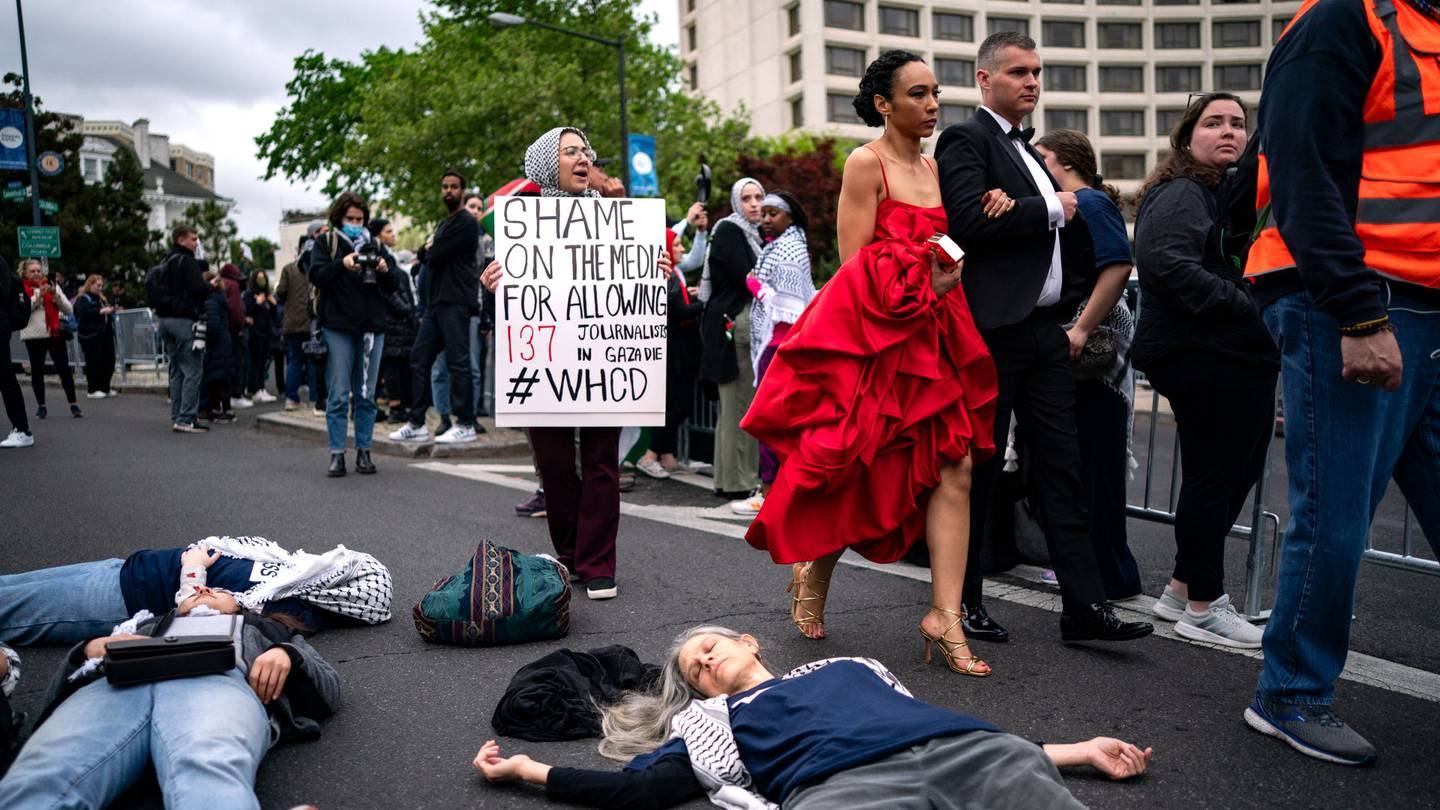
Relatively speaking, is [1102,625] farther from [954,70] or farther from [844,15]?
[954,70]

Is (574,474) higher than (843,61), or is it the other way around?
(843,61)

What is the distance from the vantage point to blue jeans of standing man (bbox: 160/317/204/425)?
12594mm

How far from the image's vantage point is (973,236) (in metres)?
4.16

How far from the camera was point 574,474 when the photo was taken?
223 inches

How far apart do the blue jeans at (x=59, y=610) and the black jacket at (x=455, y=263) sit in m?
5.68

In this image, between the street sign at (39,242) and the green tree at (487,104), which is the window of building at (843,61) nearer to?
the green tree at (487,104)

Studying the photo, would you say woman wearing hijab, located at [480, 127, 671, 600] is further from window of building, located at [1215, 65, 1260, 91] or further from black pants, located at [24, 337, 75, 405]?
window of building, located at [1215, 65, 1260, 91]

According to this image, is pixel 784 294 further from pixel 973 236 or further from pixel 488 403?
pixel 488 403

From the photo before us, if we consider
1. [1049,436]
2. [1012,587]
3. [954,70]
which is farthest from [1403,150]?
[954,70]

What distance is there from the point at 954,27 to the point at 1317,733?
221ft

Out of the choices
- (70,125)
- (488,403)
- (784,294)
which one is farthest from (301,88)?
(784,294)

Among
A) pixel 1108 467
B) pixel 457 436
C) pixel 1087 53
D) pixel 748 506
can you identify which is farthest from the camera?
pixel 1087 53

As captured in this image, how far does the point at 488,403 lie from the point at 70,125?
3479cm

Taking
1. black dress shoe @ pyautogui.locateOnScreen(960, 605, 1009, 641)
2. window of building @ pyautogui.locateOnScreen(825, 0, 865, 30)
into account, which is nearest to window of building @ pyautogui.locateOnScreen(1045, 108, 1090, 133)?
window of building @ pyautogui.locateOnScreen(825, 0, 865, 30)
